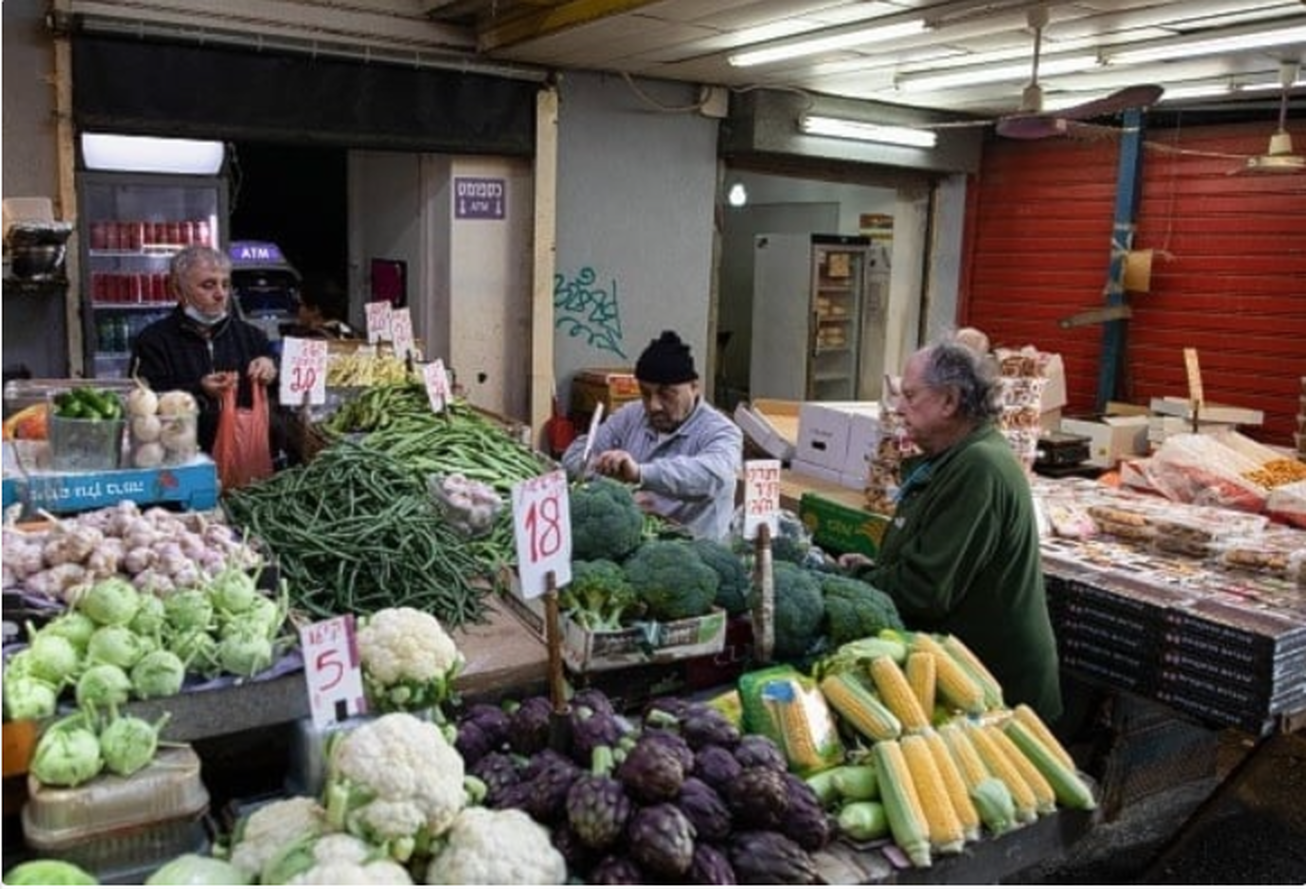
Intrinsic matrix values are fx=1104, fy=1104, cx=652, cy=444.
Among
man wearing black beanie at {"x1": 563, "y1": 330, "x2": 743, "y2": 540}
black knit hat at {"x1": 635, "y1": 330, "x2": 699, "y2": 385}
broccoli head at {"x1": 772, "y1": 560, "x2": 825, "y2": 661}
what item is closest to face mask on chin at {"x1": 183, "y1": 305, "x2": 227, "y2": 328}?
man wearing black beanie at {"x1": 563, "y1": 330, "x2": 743, "y2": 540}

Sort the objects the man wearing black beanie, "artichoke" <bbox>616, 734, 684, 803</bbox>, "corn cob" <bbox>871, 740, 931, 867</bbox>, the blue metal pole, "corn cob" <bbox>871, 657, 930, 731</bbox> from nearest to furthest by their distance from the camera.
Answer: "artichoke" <bbox>616, 734, 684, 803</bbox> → "corn cob" <bbox>871, 740, 931, 867</bbox> → "corn cob" <bbox>871, 657, 930, 731</bbox> → the man wearing black beanie → the blue metal pole

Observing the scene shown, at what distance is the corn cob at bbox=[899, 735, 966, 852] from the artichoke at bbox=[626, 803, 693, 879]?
547 mm

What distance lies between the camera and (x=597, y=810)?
1908 mm

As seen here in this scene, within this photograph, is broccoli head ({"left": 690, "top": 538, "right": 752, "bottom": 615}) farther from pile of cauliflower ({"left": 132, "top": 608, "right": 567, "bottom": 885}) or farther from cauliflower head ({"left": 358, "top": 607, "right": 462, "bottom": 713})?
pile of cauliflower ({"left": 132, "top": 608, "right": 567, "bottom": 885})

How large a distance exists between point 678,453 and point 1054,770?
2.10m

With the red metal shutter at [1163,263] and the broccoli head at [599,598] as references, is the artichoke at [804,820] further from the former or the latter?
the red metal shutter at [1163,263]

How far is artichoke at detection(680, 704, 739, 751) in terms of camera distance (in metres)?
2.19

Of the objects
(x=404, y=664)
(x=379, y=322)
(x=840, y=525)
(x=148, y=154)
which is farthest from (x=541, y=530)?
(x=148, y=154)

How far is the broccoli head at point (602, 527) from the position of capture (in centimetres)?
295

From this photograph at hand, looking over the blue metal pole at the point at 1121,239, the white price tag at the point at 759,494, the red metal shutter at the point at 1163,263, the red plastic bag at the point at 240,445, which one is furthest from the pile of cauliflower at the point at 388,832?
the blue metal pole at the point at 1121,239

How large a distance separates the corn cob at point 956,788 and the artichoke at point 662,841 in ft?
2.05

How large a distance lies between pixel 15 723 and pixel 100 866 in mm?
286

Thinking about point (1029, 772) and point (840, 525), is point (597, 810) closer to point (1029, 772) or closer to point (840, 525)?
point (1029, 772)

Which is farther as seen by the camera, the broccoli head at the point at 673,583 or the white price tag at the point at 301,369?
the white price tag at the point at 301,369
